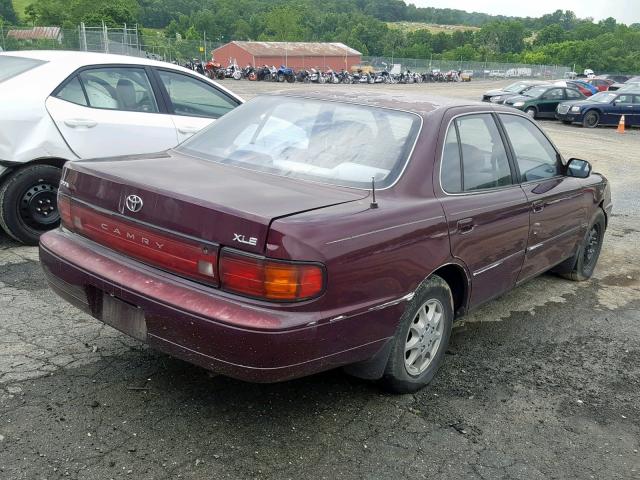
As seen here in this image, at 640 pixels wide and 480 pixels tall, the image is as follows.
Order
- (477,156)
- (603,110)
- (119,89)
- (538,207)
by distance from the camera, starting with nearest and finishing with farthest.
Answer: (477,156)
(538,207)
(119,89)
(603,110)

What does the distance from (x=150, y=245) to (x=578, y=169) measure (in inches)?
133

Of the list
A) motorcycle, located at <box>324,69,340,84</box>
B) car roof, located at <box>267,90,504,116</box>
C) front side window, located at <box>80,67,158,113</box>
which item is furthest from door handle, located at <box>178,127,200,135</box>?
motorcycle, located at <box>324,69,340,84</box>

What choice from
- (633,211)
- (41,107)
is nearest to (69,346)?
(41,107)

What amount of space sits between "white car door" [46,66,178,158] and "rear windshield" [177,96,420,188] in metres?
2.05

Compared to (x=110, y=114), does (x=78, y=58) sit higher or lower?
higher

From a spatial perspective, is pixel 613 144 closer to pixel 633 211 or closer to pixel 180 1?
pixel 633 211

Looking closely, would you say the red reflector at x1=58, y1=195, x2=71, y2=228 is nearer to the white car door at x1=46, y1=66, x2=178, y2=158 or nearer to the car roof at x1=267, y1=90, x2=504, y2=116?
the car roof at x1=267, y1=90, x2=504, y2=116

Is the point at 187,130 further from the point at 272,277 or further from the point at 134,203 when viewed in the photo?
the point at 272,277

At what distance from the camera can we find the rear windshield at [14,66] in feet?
18.7

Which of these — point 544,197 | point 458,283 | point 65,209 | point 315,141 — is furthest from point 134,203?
point 544,197

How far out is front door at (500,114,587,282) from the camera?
14.4ft

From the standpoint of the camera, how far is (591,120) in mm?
24062

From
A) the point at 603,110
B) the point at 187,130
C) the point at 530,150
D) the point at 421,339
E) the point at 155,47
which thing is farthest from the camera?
the point at 155,47

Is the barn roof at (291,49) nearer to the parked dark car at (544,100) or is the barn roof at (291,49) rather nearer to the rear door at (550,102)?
the parked dark car at (544,100)
